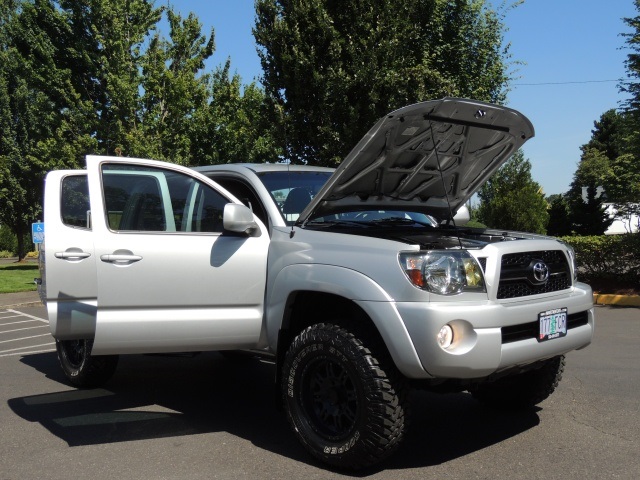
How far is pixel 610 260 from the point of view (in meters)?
13.4

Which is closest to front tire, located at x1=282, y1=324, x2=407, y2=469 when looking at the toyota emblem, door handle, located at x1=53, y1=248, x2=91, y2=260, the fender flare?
the fender flare

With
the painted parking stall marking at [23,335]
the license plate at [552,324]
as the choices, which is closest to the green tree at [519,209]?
the painted parking stall marking at [23,335]

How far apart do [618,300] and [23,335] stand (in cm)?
995

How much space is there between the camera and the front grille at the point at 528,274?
3.94m

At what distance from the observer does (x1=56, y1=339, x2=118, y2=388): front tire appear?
6008 mm

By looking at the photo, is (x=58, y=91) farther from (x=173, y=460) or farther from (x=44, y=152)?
(x=173, y=460)

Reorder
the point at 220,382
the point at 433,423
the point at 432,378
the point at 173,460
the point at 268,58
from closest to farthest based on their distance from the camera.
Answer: the point at 432,378 → the point at 173,460 → the point at 433,423 → the point at 220,382 → the point at 268,58

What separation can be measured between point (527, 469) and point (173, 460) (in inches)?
83.4

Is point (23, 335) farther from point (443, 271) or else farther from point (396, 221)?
point (443, 271)

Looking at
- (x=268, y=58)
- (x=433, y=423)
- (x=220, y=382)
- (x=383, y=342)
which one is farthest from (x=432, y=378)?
(x=268, y=58)

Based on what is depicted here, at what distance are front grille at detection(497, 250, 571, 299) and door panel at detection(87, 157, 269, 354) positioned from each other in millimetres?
1562

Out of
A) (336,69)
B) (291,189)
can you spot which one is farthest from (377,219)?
(336,69)

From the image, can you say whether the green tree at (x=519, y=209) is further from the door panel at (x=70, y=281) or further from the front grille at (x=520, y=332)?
the door panel at (x=70, y=281)

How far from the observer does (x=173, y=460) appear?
423cm
